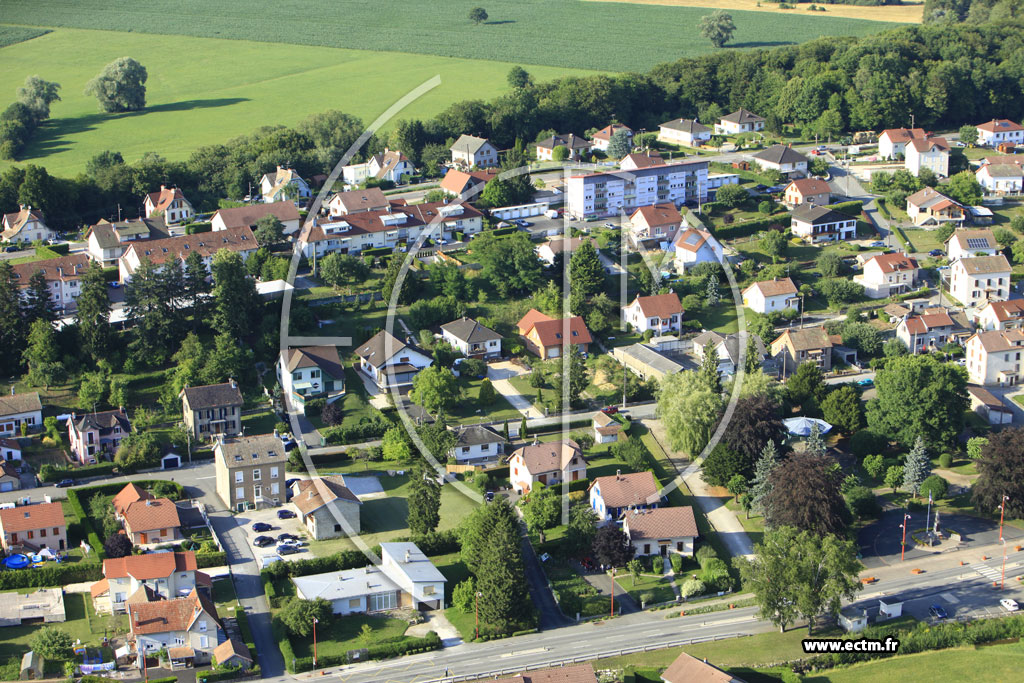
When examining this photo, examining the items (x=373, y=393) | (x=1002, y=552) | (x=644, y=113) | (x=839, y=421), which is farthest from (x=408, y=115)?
(x=1002, y=552)

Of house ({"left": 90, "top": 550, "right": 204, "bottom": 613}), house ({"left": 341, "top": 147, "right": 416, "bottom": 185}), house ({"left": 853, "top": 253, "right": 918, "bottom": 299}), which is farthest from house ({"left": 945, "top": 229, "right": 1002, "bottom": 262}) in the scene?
house ({"left": 90, "top": 550, "right": 204, "bottom": 613})

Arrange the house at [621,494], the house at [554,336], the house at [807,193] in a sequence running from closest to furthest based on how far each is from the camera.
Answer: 1. the house at [621,494]
2. the house at [554,336]
3. the house at [807,193]

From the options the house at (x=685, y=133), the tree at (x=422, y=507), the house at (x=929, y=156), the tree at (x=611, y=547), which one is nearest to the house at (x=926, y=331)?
the tree at (x=611, y=547)

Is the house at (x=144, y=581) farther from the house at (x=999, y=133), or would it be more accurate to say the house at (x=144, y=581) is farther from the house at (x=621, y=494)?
the house at (x=999, y=133)

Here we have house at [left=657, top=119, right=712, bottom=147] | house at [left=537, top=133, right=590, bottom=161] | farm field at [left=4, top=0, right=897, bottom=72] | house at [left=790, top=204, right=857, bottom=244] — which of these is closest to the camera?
house at [left=790, top=204, right=857, bottom=244]

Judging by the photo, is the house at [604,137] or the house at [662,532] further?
the house at [604,137]

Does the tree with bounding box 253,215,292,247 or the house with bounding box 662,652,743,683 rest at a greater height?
the tree with bounding box 253,215,292,247

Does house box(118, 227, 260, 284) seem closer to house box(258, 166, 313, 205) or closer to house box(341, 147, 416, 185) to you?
house box(258, 166, 313, 205)
